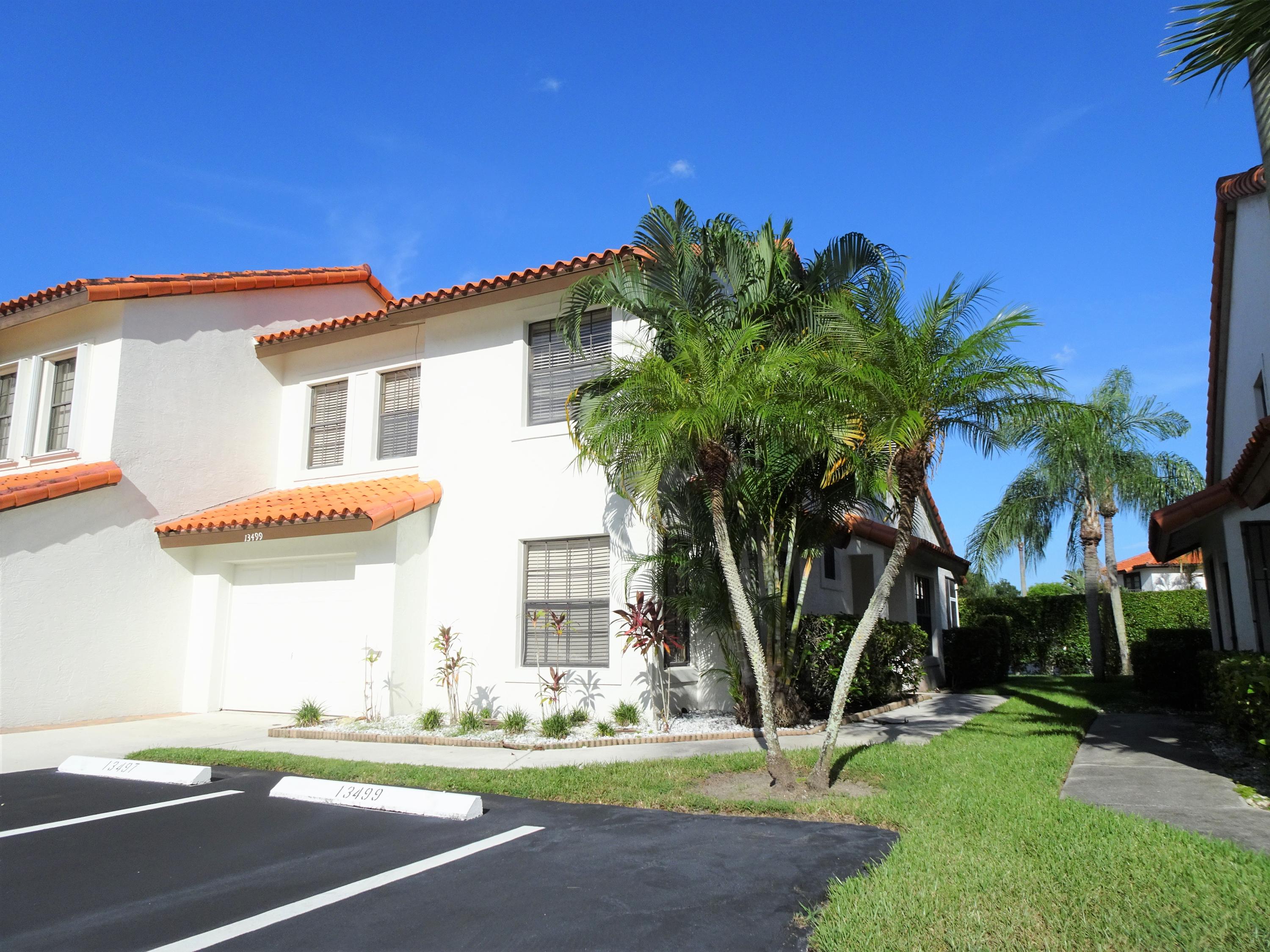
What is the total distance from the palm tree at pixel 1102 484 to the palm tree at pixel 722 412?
1261cm

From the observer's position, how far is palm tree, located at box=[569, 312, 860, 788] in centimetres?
743

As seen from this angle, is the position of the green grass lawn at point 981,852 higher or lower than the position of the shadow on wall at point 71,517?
lower

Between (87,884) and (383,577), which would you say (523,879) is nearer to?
(87,884)

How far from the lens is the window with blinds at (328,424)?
1514 centimetres

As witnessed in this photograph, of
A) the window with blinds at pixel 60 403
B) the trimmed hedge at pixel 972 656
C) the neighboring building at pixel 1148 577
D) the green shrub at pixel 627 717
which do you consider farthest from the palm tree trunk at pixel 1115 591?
the neighboring building at pixel 1148 577

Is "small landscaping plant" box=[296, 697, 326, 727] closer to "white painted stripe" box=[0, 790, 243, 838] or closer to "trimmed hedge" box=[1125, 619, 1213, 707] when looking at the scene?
"white painted stripe" box=[0, 790, 243, 838]

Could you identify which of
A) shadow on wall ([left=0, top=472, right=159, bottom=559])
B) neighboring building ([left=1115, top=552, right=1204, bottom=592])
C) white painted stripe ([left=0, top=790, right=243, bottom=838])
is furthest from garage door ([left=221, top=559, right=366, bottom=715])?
neighboring building ([left=1115, top=552, right=1204, bottom=592])

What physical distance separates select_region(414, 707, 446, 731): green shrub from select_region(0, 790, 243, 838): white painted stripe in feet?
11.6

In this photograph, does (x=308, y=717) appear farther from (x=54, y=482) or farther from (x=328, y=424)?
(x=328, y=424)

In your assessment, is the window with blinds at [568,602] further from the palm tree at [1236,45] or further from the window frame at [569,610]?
the palm tree at [1236,45]

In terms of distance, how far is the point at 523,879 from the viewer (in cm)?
493

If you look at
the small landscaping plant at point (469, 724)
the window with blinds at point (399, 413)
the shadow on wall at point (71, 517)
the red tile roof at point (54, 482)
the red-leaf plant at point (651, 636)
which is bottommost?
the small landscaping plant at point (469, 724)

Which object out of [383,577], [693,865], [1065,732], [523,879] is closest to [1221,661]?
[1065,732]

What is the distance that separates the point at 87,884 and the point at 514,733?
614 centimetres
